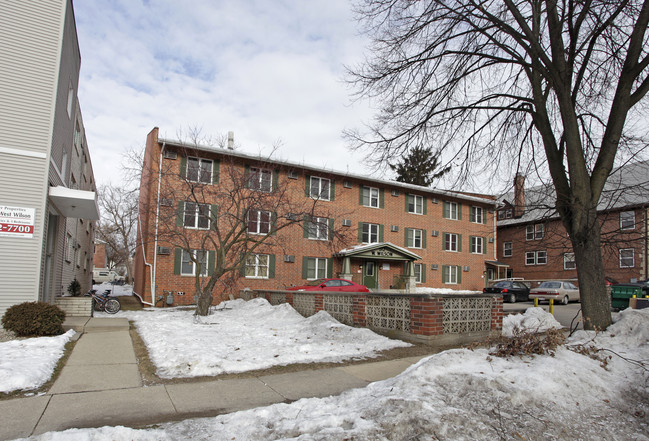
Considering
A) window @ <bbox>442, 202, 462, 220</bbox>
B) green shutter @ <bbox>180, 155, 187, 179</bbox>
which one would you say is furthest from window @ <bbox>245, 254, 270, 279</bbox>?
window @ <bbox>442, 202, 462, 220</bbox>

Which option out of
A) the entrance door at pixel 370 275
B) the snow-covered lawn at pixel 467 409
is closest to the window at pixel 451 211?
the entrance door at pixel 370 275

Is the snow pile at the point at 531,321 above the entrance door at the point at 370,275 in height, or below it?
below

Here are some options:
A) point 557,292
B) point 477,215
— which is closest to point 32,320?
point 557,292

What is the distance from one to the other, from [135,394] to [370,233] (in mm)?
24094

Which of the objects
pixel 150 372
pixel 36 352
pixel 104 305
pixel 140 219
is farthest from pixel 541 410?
pixel 140 219

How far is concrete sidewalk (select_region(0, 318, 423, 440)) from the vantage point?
462 cm

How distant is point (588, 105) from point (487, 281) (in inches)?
1019

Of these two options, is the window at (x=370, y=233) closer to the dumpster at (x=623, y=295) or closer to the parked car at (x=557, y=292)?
the parked car at (x=557, y=292)

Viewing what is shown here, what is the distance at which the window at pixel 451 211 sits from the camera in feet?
108

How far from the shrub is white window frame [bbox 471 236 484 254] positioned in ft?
98.3

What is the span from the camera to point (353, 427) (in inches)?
163

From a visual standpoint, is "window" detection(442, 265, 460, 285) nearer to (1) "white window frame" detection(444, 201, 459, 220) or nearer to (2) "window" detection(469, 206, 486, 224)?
(1) "white window frame" detection(444, 201, 459, 220)

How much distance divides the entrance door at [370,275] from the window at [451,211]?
25.7 ft

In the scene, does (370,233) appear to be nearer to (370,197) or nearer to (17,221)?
(370,197)
